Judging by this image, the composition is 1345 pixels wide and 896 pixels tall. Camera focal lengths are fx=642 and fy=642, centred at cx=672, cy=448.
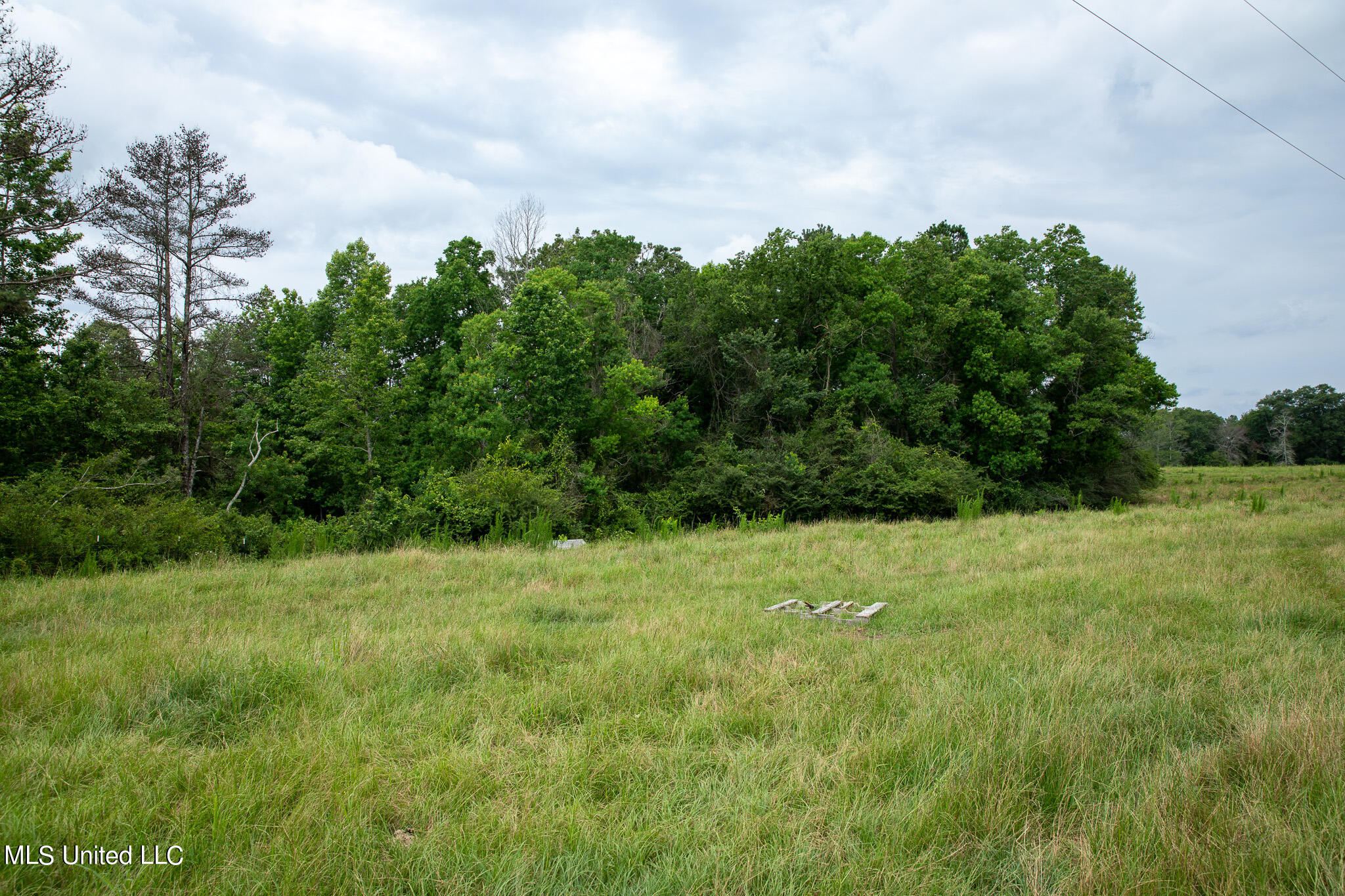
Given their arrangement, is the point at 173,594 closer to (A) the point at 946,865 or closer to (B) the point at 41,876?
(B) the point at 41,876

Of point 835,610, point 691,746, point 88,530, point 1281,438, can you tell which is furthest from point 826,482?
Answer: point 1281,438

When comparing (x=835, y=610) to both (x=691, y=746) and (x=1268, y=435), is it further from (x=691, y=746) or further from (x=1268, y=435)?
(x=1268, y=435)

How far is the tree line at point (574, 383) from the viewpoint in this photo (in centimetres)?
2009

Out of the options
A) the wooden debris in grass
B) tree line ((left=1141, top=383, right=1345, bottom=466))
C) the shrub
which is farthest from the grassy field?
tree line ((left=1141, top=383, right=1345, bottom=466))

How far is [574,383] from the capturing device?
25375mm

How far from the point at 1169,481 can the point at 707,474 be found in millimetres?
36791

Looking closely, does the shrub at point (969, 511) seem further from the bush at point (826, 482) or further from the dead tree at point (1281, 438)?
the dead tree at point (1281, 438)

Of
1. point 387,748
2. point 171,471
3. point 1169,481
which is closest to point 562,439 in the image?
point 171,471

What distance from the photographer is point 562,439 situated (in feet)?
79.1

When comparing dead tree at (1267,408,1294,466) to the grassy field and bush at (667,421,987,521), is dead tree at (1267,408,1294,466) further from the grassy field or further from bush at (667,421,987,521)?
the grassy field

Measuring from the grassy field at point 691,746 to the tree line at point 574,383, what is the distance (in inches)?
426

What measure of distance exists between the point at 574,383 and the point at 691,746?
22.6m

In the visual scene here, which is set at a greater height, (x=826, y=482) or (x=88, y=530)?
(x=826, y=482)

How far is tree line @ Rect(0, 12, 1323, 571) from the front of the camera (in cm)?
2009
